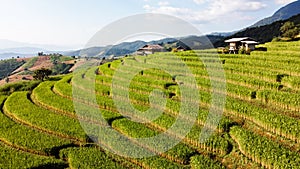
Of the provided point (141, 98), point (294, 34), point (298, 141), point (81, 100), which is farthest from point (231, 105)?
point (294, 34)

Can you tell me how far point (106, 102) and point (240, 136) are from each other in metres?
16.4

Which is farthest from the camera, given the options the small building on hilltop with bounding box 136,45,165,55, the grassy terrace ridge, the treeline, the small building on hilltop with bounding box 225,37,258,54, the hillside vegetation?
A: the treeline

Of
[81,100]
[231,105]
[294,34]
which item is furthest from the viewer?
[294,34]

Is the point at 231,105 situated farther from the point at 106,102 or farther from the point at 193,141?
the point at 106,102

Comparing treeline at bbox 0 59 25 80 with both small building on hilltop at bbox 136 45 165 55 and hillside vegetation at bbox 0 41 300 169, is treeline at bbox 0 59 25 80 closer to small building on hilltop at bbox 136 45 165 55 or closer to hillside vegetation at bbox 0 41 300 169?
small building on hilltop at bbox 136 45 165 55

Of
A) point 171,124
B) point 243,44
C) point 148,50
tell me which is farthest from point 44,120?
point 148,50

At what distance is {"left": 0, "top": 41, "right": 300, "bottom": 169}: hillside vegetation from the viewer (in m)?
17.8

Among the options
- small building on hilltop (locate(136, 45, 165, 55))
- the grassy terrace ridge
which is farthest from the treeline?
the grassy terrace ridge

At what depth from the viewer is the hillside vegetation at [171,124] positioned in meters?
17.8

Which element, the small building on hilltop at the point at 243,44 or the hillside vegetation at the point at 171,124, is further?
the small building on hilltop at the point at 243,44

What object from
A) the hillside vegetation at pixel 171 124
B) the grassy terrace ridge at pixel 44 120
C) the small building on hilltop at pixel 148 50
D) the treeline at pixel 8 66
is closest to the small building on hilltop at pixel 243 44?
the hillside vegetation at pixel 171 124

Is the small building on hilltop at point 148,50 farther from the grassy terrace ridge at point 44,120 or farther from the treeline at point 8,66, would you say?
the treeline at point 8,66

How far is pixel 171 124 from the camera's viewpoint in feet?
74.6

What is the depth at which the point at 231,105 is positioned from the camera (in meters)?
23.8
